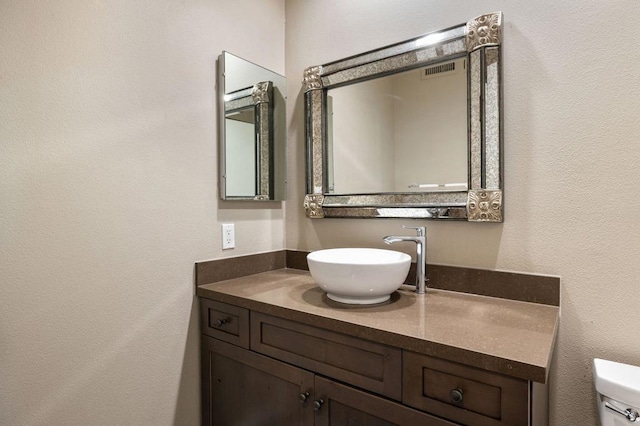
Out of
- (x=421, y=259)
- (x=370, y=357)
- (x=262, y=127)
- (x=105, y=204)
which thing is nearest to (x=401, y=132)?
(x=421, y=259)

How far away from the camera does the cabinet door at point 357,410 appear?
950 mm

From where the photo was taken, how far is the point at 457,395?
87cm

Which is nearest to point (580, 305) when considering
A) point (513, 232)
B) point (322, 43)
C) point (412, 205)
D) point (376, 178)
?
point (513, 232)

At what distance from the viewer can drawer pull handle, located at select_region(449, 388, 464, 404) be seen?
2.86 feet

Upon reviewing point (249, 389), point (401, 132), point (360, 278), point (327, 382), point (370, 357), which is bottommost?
point (249, 389)

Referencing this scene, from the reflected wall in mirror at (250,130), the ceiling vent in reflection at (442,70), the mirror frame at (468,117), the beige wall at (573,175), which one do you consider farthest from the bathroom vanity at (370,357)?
the ceiling vent in reflection at (442,70)

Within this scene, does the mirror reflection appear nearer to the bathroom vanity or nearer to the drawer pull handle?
the bathroom vanity

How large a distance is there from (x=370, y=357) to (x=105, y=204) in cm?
103

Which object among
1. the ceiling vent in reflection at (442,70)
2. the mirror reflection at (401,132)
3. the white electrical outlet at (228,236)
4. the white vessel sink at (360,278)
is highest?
the ceiling vent in reflection at (442,70)

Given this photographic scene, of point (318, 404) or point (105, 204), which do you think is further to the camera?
point (105, 204)

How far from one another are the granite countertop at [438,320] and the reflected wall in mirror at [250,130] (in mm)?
495

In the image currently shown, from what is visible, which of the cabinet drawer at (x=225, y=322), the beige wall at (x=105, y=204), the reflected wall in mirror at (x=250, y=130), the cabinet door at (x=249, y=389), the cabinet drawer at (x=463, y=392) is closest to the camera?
the cabinet drawer at (x=463, y=392)

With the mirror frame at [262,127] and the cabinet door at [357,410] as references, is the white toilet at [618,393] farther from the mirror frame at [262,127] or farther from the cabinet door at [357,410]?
the mirror frame at [262,127]

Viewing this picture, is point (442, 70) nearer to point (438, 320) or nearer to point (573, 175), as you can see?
point (573, 175)
